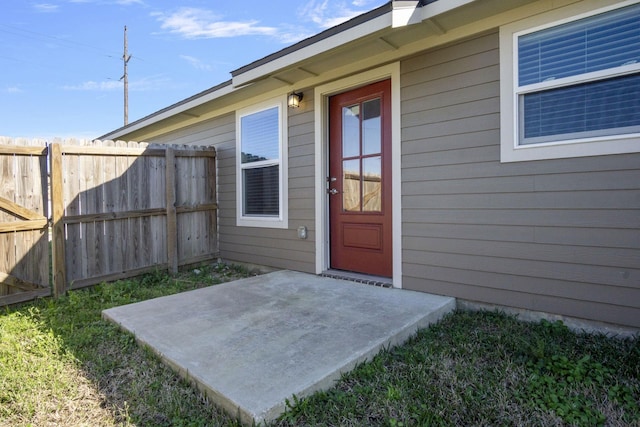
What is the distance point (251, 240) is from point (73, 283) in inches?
84.9

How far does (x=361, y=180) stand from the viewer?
389 cm

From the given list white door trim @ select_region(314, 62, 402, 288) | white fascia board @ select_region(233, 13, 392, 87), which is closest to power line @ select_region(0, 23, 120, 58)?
white fascia board @ select_region(233, 13, 392, 87)

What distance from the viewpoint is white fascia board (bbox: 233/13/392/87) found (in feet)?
9.60

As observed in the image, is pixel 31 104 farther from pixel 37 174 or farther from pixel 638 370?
pixel 638 370

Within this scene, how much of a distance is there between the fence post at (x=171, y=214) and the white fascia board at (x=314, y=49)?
150cm

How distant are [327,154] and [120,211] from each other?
2.73 metres

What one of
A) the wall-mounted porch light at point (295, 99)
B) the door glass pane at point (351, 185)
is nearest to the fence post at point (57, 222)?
the wall-mounted porch light at point (295, 99)

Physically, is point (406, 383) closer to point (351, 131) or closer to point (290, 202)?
point (351, 131)

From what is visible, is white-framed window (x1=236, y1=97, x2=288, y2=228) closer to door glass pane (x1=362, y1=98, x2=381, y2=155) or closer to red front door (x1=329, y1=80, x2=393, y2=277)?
red front door (x1=329, y1=80, x2=393, y2=277)

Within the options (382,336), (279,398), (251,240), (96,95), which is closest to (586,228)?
(382,336)

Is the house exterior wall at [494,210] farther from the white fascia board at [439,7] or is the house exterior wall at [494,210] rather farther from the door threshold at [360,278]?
the white fascia board at [439,7]

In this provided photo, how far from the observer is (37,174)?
377 centimetres

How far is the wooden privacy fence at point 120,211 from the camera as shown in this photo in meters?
3.86

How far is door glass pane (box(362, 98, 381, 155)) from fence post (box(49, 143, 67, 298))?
3369 millimetres
